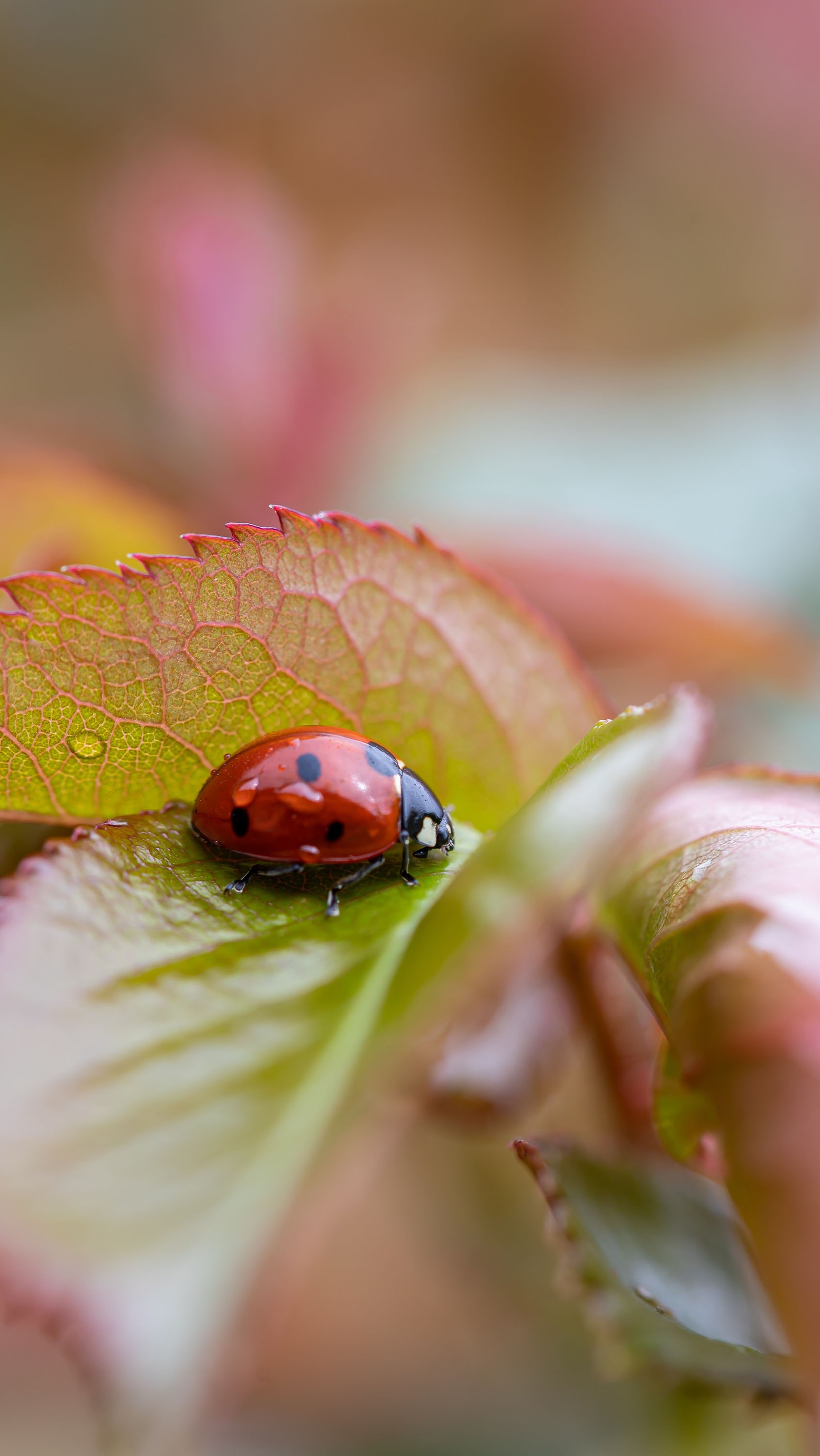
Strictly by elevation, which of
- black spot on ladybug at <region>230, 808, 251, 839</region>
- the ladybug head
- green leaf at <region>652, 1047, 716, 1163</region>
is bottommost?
green leaf at <region>652, 1047, 716, 1163</region>

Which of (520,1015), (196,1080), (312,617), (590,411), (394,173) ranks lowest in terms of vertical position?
(520,1015)

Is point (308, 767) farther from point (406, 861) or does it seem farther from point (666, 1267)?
point (666, 1267)

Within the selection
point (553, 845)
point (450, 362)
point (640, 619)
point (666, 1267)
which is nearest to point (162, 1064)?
point (553, 845)

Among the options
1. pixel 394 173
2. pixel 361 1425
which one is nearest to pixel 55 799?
pixel 361 1425

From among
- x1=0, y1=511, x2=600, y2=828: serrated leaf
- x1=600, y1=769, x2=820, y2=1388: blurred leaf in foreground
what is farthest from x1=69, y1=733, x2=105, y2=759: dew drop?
x1=600, y1=769, x2=820, y2=1388: blurred leaf in foreground

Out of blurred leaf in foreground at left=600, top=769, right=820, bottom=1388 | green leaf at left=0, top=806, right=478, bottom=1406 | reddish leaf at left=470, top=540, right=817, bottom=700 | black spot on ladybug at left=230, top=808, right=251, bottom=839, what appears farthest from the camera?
reddish leaf at left=470, top=540, right=817, bottom=700

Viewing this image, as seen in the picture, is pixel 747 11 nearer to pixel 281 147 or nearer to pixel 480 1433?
pixel 281 147

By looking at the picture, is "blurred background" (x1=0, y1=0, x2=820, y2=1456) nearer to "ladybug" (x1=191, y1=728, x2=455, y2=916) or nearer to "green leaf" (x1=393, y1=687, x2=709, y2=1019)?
"green leaf" (x1=393, y1=687, x2=709, y2=1019)
